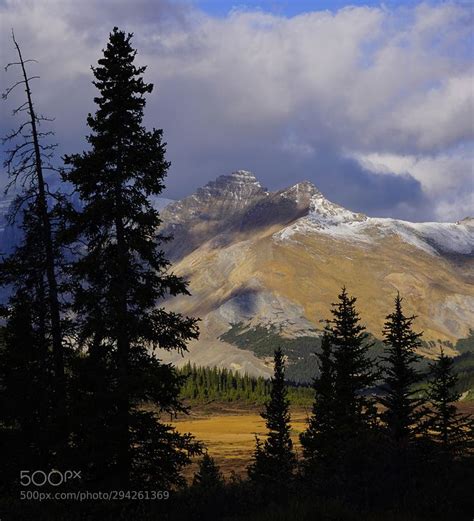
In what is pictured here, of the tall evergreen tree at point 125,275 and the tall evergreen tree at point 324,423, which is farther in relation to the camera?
the tall evergreen tree at point 324,423

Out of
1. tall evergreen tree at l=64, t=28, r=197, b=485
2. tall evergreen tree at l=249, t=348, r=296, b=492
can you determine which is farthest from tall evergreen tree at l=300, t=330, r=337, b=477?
tall evergreen tree at l=64, t=28, r=197, b=485

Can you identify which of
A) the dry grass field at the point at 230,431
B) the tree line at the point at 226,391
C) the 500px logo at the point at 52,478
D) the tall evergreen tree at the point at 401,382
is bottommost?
the dry grass field at the point at 230,431

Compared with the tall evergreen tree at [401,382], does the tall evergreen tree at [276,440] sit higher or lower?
lower

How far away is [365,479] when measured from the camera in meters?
13.2

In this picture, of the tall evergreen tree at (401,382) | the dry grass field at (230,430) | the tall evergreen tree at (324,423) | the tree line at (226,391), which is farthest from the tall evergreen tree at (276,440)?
the tree line at (226,391)

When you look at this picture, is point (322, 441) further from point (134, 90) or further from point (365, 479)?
point (134, 90)

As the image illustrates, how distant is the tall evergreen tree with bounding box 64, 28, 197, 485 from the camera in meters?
16.0

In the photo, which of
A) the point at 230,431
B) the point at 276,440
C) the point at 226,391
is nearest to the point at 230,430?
the point at 230,431

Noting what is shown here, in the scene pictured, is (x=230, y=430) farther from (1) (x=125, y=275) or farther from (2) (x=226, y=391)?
(1) (x=125, y=275)

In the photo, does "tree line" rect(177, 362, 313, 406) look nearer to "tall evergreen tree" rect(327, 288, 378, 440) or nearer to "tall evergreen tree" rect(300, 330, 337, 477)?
"tall evergreen tree" rect(300, 330, 337, 477)

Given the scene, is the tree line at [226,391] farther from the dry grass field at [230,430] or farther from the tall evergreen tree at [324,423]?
the tall evergreen tree at [324,423]

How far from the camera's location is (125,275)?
1673 cm

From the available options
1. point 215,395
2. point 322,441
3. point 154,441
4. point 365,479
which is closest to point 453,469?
point 365,479

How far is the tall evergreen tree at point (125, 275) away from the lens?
1602 cm
